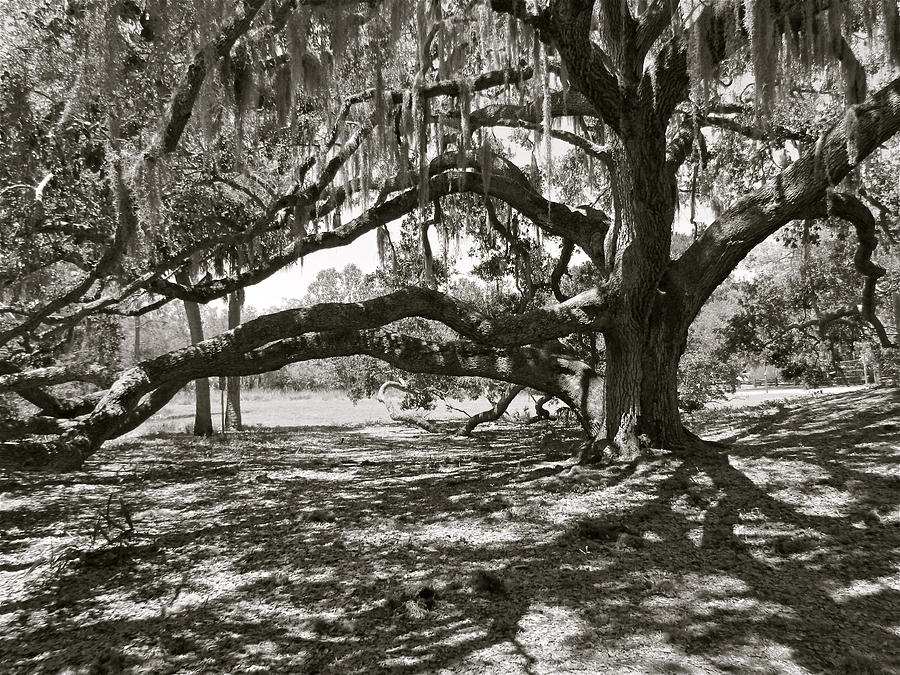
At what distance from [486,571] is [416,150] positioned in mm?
5285

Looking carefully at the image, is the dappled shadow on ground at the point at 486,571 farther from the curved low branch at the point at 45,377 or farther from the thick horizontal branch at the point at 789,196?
the thick horizontal branch at the point at 789,196

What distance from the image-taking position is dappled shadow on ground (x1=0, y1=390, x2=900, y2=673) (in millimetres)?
2330

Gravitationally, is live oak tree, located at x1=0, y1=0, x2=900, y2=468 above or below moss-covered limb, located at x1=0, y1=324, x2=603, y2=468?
above

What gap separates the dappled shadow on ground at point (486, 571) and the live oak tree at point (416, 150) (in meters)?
0.98

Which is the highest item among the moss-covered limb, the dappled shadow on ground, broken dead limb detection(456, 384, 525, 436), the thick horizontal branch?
the thick horizontal branch

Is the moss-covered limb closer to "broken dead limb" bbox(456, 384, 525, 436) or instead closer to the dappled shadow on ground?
the dappled shadow on ground

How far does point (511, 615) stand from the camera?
2.64 metres

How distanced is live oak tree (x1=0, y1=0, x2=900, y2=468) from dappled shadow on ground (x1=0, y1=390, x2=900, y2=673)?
3.20 ft

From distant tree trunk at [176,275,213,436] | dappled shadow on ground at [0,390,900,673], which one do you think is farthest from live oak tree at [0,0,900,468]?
distant tree trunk at [176,275,213,436]

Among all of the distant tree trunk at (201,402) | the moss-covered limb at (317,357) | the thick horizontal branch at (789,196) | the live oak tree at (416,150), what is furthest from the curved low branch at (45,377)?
the thick horizontal branch at (789,196)

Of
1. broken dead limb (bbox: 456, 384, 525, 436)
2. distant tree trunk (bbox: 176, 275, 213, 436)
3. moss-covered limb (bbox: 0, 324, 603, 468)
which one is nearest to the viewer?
moss-covered limb (bbox: 0, 324, 603, 468)

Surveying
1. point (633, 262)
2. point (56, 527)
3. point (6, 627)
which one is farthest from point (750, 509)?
point (56, 527)

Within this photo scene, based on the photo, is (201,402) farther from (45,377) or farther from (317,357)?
(317,357)

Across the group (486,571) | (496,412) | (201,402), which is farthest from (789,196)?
(201,402)
